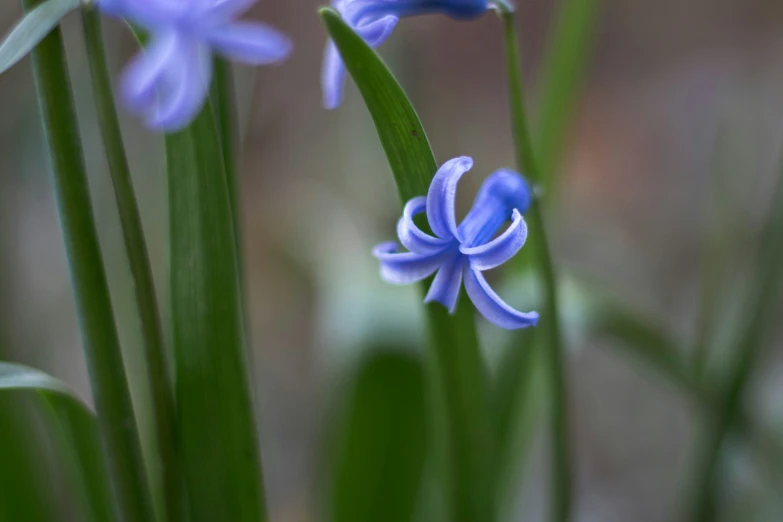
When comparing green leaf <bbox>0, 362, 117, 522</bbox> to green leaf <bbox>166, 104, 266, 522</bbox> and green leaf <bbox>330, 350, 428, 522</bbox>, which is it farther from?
green leaf <bbox>330, 350, 428, 522</bbox>

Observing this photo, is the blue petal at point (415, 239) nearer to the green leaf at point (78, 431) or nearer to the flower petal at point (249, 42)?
the flower petal at point (249, 42)

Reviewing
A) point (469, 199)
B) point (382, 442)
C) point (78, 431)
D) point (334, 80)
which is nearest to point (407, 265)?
point (334, 80)

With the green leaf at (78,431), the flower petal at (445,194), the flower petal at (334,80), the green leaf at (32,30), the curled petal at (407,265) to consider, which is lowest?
the green leaf at (78,431)

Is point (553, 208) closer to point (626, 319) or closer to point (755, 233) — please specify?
point (626, 319)

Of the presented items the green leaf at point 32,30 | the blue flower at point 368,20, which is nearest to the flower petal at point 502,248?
the blue flower at point 368,20

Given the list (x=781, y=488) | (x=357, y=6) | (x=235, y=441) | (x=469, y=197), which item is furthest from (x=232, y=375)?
(x=469, y=197)

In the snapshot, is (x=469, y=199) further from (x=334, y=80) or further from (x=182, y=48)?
(x=182, y=48)

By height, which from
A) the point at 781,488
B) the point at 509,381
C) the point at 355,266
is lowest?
the point at 781,488

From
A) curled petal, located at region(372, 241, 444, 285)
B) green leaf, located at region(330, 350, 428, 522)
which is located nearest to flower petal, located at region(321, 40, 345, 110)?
curled petal, located at region(372, 241, 444, 285)
